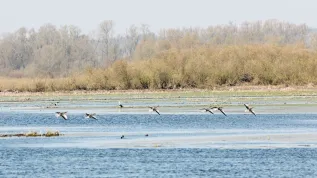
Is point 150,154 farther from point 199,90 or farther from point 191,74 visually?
point 191,74

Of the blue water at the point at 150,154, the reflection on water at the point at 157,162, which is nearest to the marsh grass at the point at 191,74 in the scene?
the blue water at the point at 150,154

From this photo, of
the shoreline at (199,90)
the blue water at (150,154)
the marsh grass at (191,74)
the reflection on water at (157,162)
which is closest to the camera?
the reflection on water at (157,162)

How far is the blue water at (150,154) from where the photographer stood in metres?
25.9

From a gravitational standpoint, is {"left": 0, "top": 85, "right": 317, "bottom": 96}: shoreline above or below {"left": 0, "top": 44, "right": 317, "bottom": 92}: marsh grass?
below

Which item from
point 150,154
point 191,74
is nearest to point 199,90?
point 191,74

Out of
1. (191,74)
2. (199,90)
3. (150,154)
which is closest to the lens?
(150,154)

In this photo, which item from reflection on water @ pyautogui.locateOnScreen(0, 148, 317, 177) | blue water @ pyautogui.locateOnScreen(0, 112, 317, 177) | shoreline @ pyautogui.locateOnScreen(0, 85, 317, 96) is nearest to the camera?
reflection on water @ pyautogui.locateOnScreen(0, 148, 317, 177)

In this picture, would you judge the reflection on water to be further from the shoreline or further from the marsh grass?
the marsh grass

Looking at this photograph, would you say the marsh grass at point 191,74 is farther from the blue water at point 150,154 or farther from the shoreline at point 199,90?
the blue water at point 150,154

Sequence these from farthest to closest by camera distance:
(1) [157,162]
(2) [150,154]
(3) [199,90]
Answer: (3) [199,90], (2) [150,154], (1) [157,162]

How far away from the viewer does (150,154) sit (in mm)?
30156

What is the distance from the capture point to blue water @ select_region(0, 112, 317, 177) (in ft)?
84.9

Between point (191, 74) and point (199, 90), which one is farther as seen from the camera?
point (191, 74)

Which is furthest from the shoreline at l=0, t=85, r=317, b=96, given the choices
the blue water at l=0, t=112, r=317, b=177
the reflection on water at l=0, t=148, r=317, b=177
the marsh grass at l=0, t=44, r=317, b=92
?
the reflection on water at l=0, t=148, r=317, b=177
